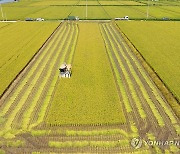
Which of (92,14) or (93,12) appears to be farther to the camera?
(93,12)

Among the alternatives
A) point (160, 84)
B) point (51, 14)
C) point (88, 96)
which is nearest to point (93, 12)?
point (51, 14)

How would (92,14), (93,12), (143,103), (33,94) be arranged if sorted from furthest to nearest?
(93,12) < (92,14) < (33,94) < (143,103)

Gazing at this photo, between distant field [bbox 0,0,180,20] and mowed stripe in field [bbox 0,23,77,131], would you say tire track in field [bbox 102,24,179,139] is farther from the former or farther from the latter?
distant field [bbox 0,0,180,20]

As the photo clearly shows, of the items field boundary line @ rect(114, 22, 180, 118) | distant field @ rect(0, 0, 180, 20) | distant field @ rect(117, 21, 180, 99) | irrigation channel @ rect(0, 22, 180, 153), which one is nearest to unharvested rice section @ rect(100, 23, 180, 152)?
irrigation channel @ rect(0, 22, 180, 153)

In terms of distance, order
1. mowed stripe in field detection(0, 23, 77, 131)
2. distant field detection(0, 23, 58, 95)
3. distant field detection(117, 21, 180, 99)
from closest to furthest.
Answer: mowed stripe in field detection(0, 23, 77, 131) → distant field detection(117, 21, 180, 99) → distant field detection(0, 23, 58, 95)

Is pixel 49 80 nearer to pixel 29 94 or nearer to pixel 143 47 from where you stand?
pixel 29 94

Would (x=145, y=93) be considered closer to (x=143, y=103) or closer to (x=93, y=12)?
(x=143, y=103)
